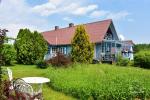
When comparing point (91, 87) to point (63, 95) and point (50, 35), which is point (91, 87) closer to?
point (63, 95)

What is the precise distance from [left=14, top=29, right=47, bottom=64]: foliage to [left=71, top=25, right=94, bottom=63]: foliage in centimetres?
307

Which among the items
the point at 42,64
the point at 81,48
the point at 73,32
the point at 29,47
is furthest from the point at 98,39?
the point at 42,64

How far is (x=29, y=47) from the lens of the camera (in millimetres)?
32469

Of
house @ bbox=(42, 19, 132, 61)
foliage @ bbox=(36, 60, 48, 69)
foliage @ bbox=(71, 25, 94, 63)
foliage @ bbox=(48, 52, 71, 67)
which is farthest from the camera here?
house @ bbox=(42, 19, 132, 61)

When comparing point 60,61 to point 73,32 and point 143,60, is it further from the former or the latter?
point 73,32

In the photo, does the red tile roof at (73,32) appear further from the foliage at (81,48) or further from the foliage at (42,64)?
the foliage at (42,64)

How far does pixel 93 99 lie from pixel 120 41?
1288 inches

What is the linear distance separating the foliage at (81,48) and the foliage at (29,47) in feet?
10.1

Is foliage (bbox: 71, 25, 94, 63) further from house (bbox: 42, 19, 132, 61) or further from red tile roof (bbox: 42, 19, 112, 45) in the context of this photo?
red tile roof (bbox: 42, 19, 112, 45)

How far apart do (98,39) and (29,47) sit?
10.1 m

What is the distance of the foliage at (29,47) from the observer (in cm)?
3200

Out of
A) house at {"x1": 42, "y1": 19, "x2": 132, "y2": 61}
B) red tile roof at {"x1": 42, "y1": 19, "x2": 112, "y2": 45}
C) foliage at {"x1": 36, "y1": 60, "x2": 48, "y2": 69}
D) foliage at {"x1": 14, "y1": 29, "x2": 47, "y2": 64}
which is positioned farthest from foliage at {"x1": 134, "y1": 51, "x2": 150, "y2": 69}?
foliage at {"x1": 36, "y1": 60, "x2": 48, "y2": 69}

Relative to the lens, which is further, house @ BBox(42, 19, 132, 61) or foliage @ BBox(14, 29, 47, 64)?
house @ BBox(42, 19, 132, 61)

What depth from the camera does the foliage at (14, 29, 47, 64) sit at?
32000mm
